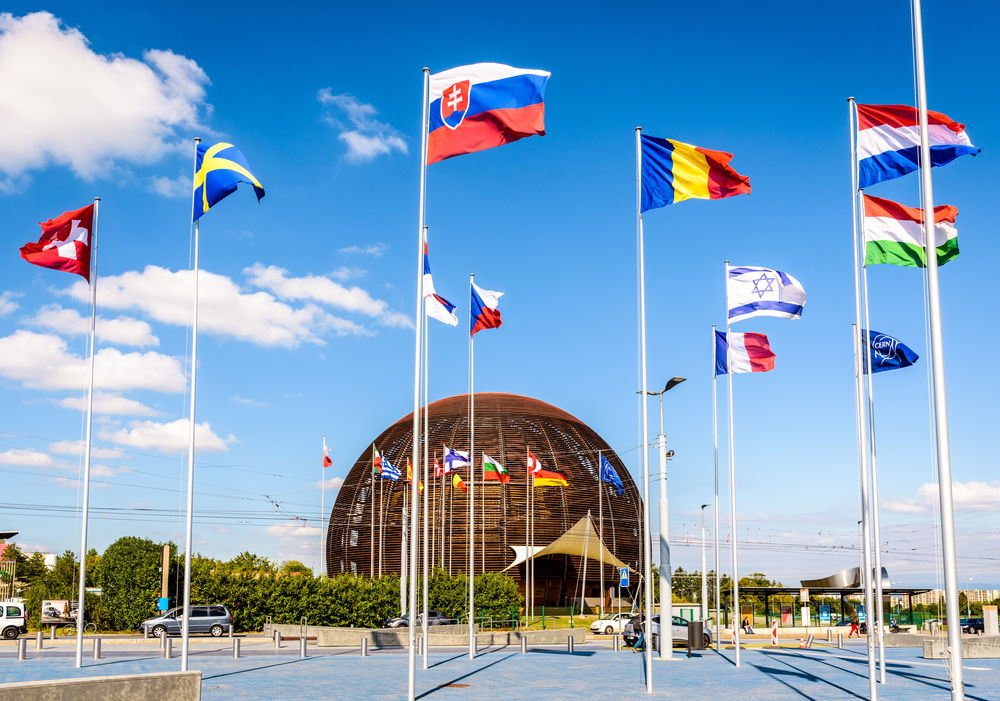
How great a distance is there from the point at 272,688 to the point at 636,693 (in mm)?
8338

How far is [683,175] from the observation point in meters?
20.4

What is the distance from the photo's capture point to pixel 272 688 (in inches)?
775

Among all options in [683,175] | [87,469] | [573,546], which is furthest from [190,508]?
[573,546]

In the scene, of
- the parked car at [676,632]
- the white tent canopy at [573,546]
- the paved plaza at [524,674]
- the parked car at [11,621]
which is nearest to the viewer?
the paved plaza at [524,674]

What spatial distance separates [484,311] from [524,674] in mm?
12717

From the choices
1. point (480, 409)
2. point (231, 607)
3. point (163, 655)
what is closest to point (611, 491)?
point (480, 409)

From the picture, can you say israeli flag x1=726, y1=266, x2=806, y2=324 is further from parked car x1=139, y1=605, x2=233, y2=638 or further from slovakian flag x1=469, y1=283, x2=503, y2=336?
parked car x1=139, y1=605, x2=233, y2=638

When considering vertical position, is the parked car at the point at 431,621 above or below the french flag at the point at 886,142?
below

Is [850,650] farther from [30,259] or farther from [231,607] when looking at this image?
[30,259]

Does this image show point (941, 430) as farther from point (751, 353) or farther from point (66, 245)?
point (66, 245)

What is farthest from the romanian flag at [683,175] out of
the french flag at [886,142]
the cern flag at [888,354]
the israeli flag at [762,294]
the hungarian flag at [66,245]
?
the hungarian flag at [66,245]

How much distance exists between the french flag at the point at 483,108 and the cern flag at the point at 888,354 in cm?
1222

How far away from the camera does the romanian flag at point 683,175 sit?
19.9m

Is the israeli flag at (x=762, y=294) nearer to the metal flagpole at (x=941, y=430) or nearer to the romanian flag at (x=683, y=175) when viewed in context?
the romanian flag at (x=683, y=175)
